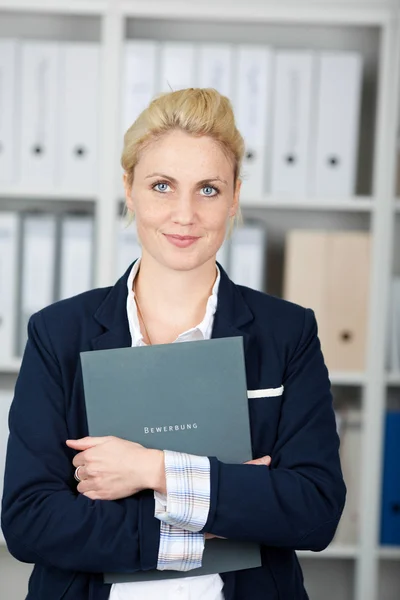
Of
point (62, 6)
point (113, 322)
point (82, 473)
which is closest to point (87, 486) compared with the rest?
point (82, 473)

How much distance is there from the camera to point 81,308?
1253 mm

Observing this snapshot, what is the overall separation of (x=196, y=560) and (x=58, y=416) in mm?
281

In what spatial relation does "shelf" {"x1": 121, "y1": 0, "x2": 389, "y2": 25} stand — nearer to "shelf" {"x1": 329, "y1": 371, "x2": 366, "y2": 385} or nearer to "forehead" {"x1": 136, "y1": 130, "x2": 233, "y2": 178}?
"shelf" {"x1": 329, "y1": 371, "x2": 366, "y2": 385}

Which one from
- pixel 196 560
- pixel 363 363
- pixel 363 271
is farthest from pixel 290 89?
pixel 196 560

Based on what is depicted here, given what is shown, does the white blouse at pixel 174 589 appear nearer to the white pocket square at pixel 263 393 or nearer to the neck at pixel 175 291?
the white pocket square at pixel 263 393

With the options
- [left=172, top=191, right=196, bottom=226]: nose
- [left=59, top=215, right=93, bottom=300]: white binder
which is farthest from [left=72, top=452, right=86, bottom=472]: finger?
[left=59, top=215, right=93, bottom=300]: white binder

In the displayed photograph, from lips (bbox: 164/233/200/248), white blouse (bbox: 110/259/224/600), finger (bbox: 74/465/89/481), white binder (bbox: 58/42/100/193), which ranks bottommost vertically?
white blouse (bbox: 110/259/224/600)

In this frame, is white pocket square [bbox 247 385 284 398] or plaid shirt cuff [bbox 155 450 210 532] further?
white pocket square [bbox 247 385 284 398]

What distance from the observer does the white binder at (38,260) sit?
7.88 ft

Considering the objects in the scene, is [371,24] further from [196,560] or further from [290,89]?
[196,560]

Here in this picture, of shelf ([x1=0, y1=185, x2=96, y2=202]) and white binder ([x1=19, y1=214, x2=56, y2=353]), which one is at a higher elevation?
shelf ([x1=0, y1=185, x2=96, y2=202])

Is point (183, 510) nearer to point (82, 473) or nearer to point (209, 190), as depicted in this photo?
point (82, 473)

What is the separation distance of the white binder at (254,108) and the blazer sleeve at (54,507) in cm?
136

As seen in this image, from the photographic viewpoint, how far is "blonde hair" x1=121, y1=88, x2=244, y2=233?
1.17 m
